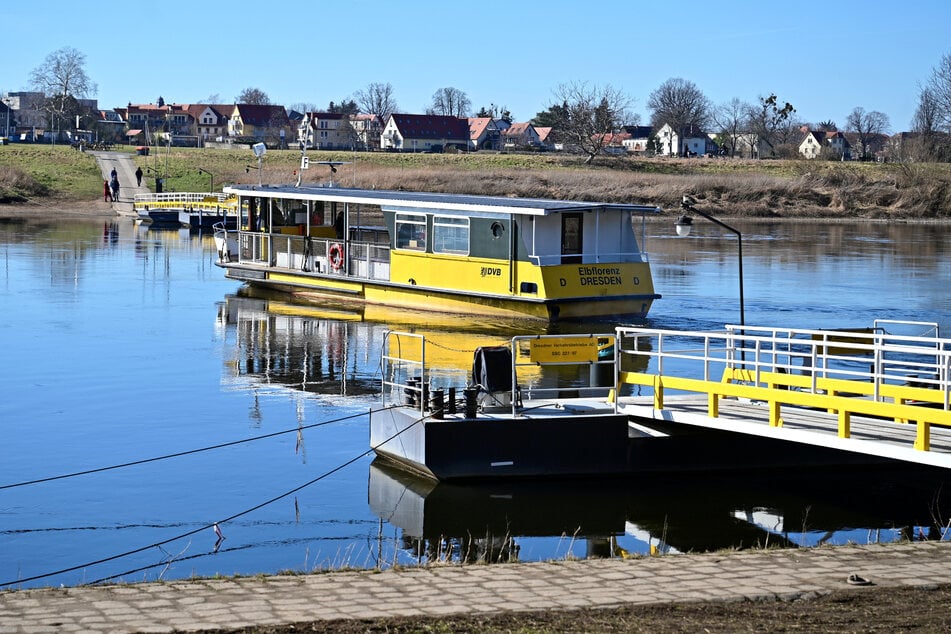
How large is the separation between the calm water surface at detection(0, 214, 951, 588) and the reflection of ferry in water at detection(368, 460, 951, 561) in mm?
40

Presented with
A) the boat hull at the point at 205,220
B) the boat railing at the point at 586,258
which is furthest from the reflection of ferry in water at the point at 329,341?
the boat hull at the point at 205,220

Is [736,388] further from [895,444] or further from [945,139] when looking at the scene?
[945,139]

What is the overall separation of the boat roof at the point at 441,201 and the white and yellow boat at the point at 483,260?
0.04 meters

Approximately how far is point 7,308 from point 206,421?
663 inches

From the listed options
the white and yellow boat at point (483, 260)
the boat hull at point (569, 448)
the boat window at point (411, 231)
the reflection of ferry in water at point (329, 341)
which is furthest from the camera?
the boat window at point (411, 231)

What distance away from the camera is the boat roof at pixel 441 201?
32781mm

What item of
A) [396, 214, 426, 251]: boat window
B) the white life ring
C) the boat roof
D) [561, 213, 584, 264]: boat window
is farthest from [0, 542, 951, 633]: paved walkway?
the white life ring

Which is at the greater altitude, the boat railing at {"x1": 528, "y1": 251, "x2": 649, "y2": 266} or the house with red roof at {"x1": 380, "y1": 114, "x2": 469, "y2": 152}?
the house with red roof at {"x1": 380, "y1": 114, "x2": 469, "y2": 152}

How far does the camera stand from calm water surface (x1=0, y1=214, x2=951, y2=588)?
14102 millimetres

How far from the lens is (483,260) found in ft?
110

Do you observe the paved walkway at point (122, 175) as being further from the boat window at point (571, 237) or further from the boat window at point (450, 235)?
the boat window at point (571, 237)

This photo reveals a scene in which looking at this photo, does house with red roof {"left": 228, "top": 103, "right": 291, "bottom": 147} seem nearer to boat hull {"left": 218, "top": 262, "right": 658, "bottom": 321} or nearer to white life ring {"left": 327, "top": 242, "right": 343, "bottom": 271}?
boat hull {"left": 218, "top": 262, "right": 658, "bottom": 321}

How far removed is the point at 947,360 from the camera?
14453 mm

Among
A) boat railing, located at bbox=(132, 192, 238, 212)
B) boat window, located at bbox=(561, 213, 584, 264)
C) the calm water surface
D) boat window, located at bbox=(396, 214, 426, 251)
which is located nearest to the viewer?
the calm water surface
